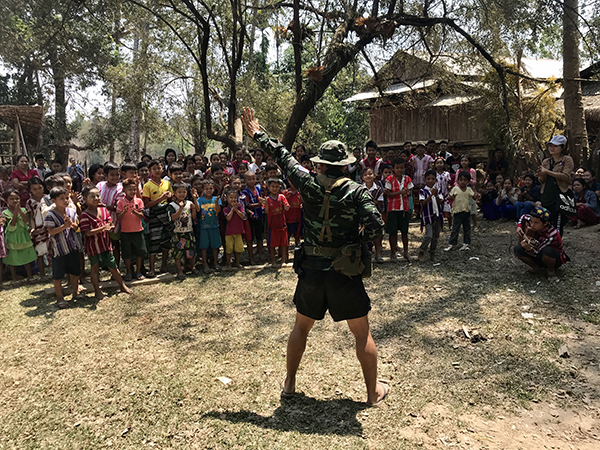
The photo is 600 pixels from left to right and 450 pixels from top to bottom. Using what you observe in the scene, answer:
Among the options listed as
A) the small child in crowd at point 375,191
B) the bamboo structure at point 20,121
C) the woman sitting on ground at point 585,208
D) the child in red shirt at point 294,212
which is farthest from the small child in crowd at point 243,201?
the bamboo structure at point 20,121

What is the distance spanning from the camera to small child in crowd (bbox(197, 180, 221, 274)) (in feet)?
22.9

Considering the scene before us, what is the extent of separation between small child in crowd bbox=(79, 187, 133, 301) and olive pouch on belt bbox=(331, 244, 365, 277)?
3.64m

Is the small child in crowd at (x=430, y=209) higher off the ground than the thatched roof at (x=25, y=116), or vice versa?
the thatched roof at (x=25, y=116)

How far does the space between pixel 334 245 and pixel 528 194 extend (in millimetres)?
7782

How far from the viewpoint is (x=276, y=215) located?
718 cm

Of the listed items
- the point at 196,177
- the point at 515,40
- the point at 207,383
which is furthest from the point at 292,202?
the point at 515,40

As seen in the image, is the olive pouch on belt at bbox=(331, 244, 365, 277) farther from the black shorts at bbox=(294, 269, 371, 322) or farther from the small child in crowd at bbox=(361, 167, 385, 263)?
the small child in crowd at bbox=(361, 167, 385, 263)

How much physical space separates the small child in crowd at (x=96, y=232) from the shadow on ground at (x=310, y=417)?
317 centimetres

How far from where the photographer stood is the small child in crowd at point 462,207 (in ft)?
25.1

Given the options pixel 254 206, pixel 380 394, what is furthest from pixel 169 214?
pixel 380 394

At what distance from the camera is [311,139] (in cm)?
2653

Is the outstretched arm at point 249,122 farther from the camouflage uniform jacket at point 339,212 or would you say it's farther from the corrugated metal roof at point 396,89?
the corrugated metal roof at point 396,89

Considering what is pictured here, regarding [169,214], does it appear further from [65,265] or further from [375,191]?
[375,191]

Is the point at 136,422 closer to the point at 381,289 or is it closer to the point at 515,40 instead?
the point at 381,289
